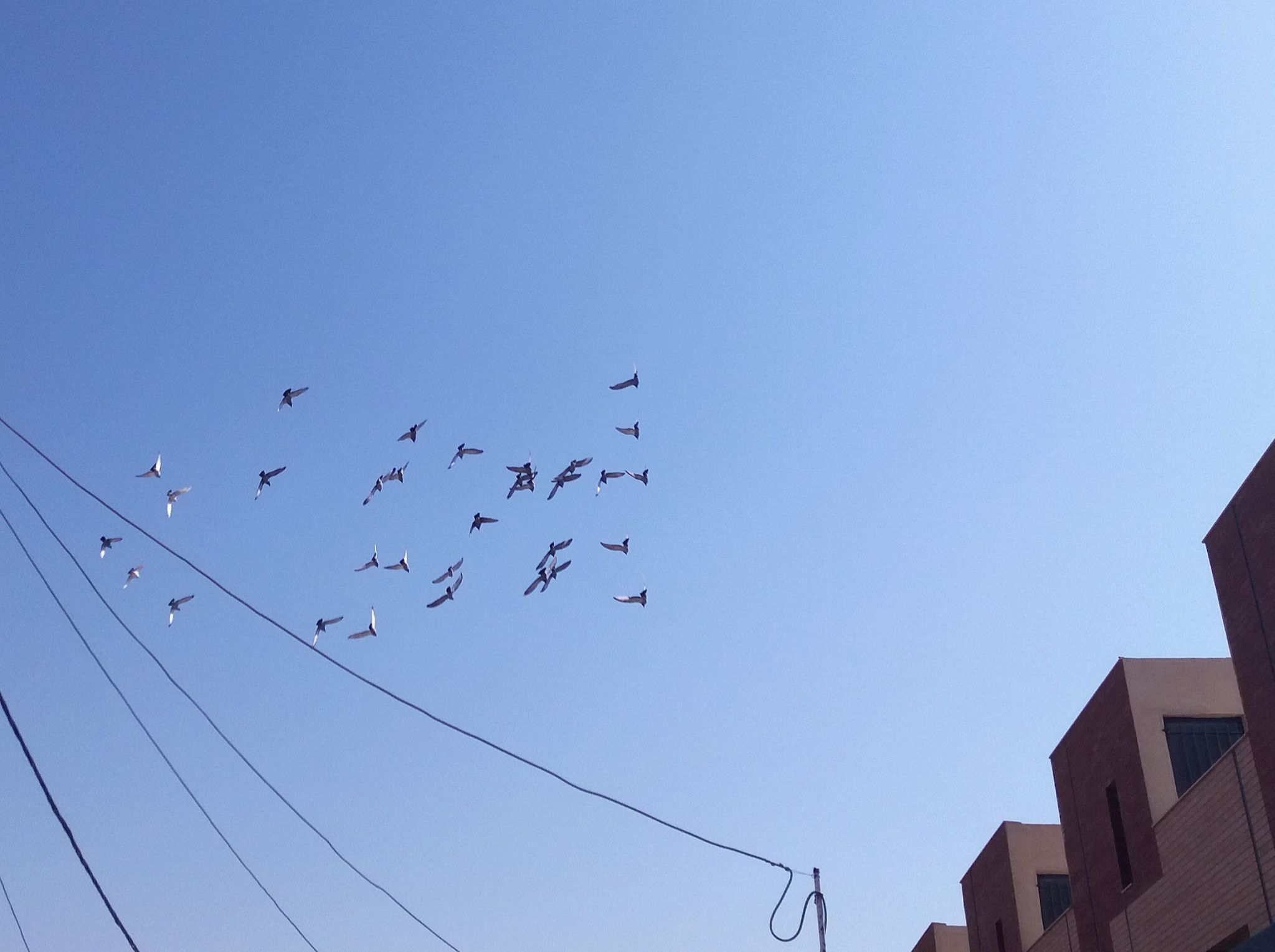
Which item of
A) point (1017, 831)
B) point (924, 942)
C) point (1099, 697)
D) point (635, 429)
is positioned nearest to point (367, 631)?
point (635, 429)

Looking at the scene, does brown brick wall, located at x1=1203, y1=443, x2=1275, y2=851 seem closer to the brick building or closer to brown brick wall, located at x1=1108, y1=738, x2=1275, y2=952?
the brick building

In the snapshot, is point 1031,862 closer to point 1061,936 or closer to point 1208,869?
point 1061,936

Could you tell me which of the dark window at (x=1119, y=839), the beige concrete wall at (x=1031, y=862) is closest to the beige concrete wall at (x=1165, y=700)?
the dark window at (x=1119, y=839)

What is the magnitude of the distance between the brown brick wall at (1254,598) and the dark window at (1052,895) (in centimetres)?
1084

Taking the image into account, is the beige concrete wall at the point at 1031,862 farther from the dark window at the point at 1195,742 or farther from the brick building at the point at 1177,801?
the dark window at the point at 1195,742

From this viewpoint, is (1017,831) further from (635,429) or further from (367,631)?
(367,631)

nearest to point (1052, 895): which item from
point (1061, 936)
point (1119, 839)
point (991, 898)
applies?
point (991, 898)

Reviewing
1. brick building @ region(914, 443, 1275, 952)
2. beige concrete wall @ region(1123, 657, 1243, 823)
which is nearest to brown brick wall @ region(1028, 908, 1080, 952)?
brick building @ region(914, 443, 1275, 952)

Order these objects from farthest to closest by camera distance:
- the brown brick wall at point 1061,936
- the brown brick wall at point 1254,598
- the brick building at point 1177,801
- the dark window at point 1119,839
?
the brown brick wall at point 1061,936 → the dark window at point 1119,839 → the brick building at point 1177,801 → the brown brick wall at point 1254,598

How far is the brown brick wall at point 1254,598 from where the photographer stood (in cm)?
1585

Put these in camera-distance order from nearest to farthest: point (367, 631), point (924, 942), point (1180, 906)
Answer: point (1180, 906) < point (367, 631) < point (924, 942)

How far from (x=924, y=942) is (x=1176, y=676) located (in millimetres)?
15015

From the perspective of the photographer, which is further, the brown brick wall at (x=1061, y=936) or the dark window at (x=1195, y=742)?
the brown brick wall at (x=1061, y=936)

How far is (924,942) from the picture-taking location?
32.8 metres
